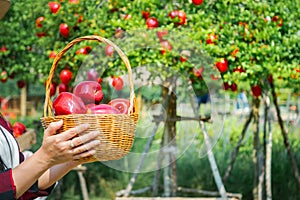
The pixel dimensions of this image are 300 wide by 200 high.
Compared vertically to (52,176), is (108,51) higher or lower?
higher

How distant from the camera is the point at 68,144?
1.57 metres

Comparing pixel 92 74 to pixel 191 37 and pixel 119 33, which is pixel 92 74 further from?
pixel 191 37

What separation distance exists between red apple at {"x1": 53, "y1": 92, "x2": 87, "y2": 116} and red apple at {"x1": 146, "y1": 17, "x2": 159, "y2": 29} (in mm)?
2157

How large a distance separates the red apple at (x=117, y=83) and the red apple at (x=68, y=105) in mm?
1591

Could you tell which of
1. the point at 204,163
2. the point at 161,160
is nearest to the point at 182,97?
the point at 161,160

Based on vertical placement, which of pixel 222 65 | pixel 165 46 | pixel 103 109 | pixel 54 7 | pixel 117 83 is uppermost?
pixel 54 7

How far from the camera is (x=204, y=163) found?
238 inches

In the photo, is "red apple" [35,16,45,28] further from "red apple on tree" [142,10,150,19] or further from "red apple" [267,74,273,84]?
"red apple" [267,74,273,84]

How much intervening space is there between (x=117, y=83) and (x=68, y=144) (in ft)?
6.63

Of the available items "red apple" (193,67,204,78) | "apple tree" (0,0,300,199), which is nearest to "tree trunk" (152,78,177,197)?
"apple tree" (0,0,300,199)

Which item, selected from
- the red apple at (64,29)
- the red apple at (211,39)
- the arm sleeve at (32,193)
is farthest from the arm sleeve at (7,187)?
the red apple at (64,29)

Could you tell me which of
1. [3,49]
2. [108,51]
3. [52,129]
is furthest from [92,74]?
[52,129]

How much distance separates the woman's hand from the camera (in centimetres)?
157

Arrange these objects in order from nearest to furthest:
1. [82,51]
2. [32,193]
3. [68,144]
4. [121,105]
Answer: [68,144], [121,105], [32,193], [82,51]
